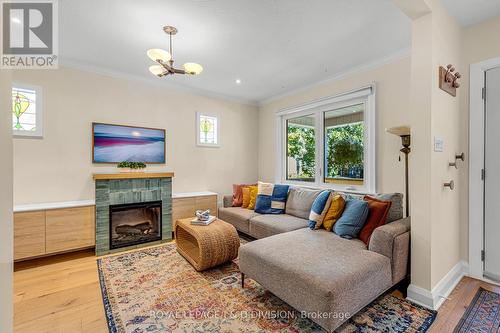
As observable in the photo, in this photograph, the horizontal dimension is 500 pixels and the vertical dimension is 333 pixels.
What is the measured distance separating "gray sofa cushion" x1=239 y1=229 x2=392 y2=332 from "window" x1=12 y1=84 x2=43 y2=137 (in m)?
3.13

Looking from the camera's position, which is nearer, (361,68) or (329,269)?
(329,269)

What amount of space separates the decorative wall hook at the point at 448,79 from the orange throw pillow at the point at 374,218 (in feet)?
3.87

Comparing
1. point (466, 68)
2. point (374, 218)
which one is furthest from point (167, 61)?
point (466, 68)

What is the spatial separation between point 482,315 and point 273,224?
6.58 feet

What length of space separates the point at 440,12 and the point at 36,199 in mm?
4902

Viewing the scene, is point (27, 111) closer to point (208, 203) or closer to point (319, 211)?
point (208, 203)

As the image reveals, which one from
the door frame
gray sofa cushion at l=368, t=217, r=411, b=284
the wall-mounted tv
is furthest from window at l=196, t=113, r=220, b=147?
the door frame

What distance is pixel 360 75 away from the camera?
326cm

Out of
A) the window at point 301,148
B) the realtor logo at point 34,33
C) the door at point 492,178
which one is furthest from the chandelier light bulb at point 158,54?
the door at point 492,178

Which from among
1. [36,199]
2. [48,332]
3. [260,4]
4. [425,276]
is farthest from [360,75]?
[36,199]

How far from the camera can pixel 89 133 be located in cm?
331

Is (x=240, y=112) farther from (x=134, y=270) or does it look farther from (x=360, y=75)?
(x=134, y=270)

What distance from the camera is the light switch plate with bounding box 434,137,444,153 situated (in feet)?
6.22

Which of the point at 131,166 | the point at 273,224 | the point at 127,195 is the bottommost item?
the point at 273,224
